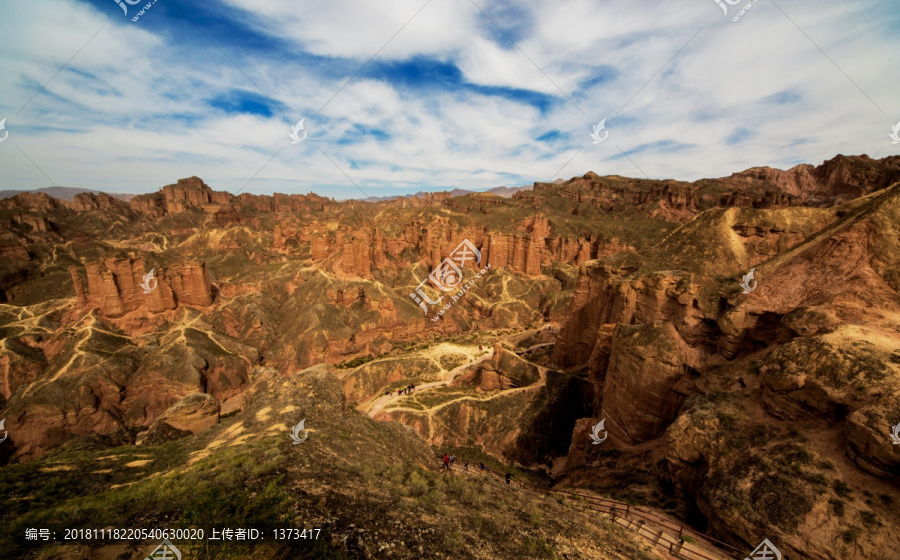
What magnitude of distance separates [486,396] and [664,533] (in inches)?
903

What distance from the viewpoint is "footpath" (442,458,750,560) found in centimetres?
1151

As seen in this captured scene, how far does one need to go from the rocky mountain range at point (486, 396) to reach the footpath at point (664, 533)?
0.43 m

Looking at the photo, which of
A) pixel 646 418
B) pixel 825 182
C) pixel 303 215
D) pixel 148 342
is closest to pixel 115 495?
pixel 646 418

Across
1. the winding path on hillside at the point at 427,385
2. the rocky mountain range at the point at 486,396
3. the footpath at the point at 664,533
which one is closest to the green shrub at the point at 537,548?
the rocky mountain range at the point at 486,396

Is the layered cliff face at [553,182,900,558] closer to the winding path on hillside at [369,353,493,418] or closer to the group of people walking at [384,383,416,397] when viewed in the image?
the winding path on hillside at [369,353,493,418]

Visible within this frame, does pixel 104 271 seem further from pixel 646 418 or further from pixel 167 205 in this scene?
pixel 167 205

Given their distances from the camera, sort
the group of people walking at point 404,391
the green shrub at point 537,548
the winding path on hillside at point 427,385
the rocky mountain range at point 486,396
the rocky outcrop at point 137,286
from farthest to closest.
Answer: the rocky outcrop at point 137,286
the group of people walking at point 404,391
the winding path on hillside at point 427,385
the rocky mountain range at point 486,396
the green shrub at point 537,548

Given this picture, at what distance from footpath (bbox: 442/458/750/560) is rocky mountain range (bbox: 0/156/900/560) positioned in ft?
1.39

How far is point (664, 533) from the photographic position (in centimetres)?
1289

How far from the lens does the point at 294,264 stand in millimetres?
77625

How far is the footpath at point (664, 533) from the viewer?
37.8 ft

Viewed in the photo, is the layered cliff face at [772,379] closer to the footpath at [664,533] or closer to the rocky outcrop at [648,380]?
the rocky outcrop at [648,380]

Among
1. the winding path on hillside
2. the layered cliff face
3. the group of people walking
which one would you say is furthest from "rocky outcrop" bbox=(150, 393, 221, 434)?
the layered cliff face

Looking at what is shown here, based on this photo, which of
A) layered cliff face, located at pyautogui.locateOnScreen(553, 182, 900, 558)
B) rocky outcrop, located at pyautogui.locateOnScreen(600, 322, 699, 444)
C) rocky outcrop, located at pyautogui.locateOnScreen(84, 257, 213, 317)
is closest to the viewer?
layered cliff face, located at pyautogui.locateOnScreen(553, 182, 900, 558)
